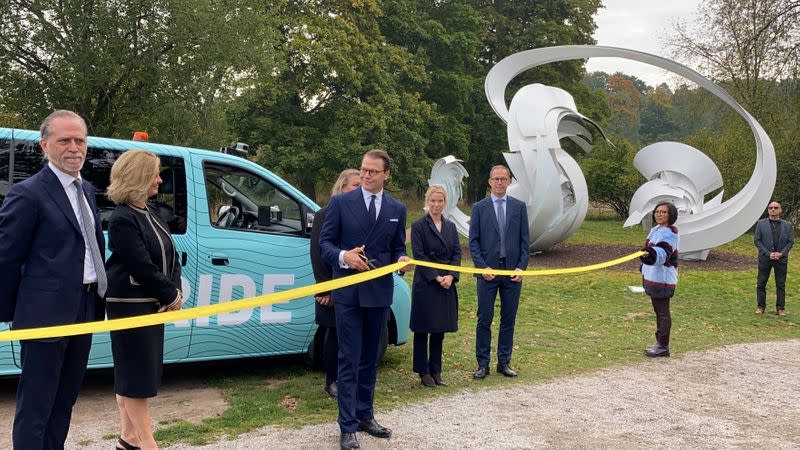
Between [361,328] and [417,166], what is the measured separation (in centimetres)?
2351

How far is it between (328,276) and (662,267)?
3.96m

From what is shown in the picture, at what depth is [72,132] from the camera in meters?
3.21

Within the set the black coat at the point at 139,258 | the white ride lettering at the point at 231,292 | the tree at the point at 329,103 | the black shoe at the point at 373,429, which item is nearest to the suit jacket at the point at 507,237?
the white ride lettering at the point at 231,292

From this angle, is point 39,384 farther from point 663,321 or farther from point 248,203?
point 663,321

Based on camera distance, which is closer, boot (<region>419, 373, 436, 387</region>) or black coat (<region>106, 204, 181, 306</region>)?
black coat (<region>106, 204, 181, 306</region>)

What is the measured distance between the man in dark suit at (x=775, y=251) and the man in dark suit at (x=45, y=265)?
10.0 meters

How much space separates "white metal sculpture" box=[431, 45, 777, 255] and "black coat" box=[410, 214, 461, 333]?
10434 mm

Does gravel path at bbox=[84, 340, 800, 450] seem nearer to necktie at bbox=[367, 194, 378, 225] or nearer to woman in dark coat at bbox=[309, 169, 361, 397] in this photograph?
woman in dark coat at bbox=[309, 169, 361, 397]

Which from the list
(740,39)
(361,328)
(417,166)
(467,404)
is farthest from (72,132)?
(740,39)

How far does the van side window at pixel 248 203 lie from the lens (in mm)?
5711

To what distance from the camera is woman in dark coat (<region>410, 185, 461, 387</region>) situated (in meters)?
5.84

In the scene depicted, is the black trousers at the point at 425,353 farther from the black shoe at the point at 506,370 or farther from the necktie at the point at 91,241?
the necktie at the point at 91,241

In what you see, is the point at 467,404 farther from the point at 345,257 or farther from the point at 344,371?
the point at 345,257

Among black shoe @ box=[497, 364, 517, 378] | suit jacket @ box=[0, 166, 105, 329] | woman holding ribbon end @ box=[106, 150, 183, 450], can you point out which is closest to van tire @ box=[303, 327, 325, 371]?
black shoe @ box=[497, 364, 517, 378]
